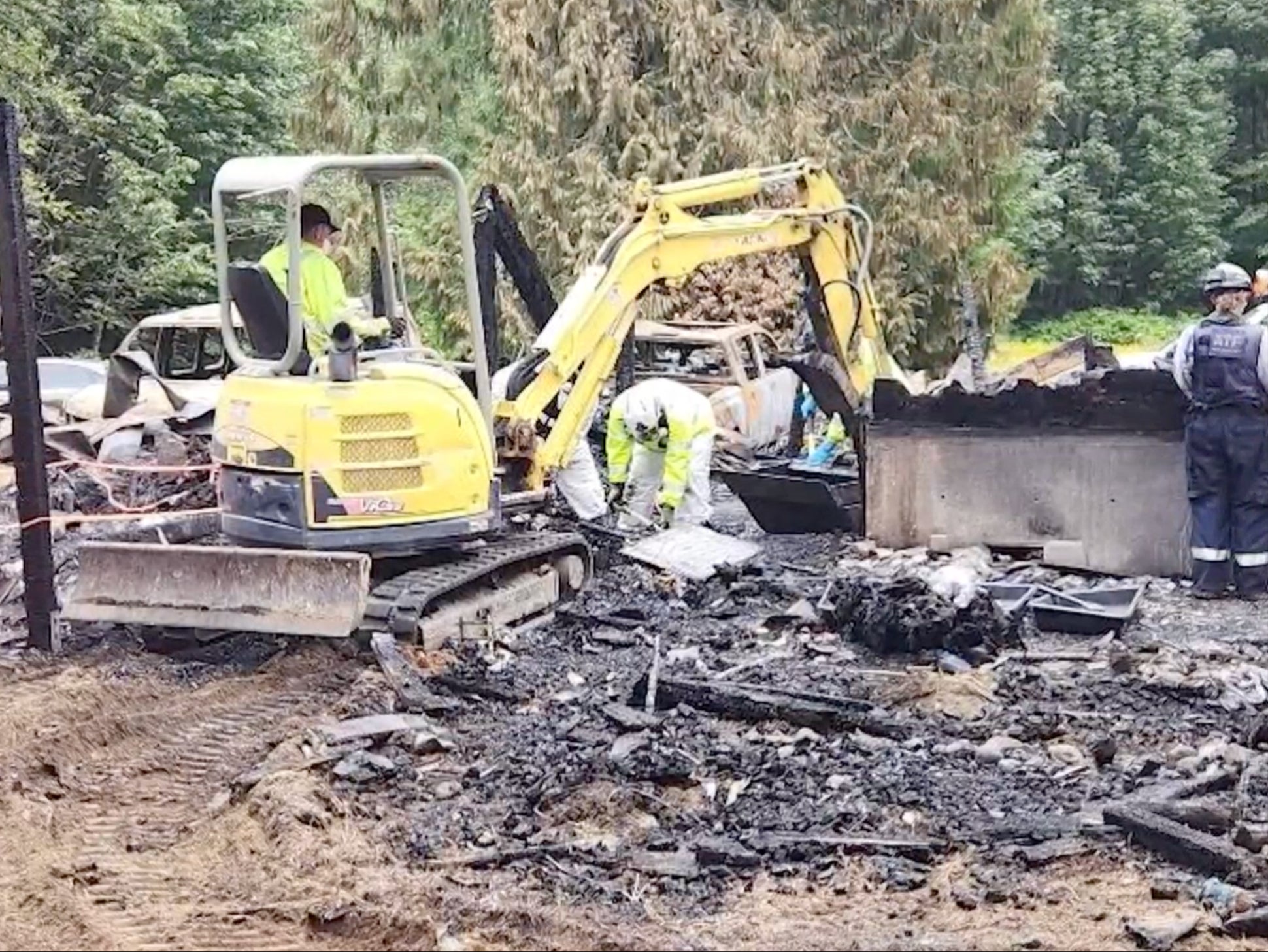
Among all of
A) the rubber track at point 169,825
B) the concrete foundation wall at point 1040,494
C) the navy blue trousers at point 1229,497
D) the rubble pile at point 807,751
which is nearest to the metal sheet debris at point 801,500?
the concrete foundation wall at point 1040,494

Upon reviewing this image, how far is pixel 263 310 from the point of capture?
898 cm

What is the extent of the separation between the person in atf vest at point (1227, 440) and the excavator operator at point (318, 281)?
4.93m

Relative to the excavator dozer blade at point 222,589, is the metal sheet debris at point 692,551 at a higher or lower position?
lower

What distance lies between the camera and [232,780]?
7.09m

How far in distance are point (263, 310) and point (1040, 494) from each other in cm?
526

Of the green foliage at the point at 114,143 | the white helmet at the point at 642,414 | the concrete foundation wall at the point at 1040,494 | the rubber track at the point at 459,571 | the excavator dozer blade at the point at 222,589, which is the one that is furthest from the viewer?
the green foliage at the point at 114,143

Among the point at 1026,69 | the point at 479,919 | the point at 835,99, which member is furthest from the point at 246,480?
the point at 1026,69

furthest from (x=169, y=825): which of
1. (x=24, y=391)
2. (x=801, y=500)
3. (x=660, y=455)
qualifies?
(x=801, y=500)

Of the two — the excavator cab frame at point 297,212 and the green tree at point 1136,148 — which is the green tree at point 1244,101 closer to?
the green tree at point 1136,148

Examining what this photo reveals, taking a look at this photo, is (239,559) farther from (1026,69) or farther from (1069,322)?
(1069,322)

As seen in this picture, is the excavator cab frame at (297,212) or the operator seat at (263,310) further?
the operator seat at (263,310)

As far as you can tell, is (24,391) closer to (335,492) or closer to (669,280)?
(335,492)

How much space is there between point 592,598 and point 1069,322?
3430 centimetres

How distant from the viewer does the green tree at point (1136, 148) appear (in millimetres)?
41719
